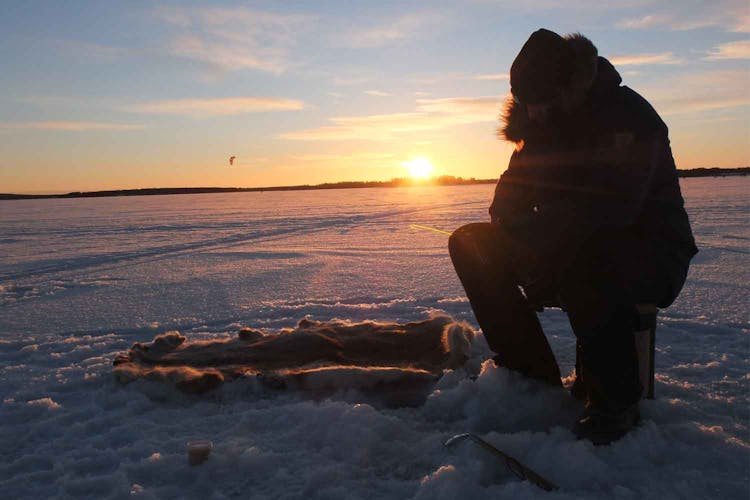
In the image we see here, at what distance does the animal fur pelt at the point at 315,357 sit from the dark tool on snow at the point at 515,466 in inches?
23.5

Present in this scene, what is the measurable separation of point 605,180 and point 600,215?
11 cm

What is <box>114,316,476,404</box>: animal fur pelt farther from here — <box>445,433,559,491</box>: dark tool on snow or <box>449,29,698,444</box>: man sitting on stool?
<box>449,29,698,444</box>: man sitting on stool

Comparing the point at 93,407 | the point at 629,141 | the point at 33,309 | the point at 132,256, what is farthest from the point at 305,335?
the point at 132,256

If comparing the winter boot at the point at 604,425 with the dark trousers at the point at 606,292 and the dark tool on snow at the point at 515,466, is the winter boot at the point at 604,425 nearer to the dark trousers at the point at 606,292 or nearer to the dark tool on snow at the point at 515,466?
the dark trousers at the point at 606,292

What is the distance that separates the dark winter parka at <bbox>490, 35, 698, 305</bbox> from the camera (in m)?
1.67

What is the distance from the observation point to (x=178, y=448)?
1818 millimetres

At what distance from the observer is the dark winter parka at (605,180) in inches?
65.6

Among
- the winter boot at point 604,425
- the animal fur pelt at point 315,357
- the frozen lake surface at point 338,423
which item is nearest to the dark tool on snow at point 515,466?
the frozen lake surface at point 338,423

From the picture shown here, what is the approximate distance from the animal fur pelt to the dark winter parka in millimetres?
890

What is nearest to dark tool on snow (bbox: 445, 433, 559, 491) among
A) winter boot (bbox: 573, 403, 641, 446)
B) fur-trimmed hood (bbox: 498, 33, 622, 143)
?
winter boot (bbox: 573, 403, 641, 446)

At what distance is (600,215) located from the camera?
169 centimetres

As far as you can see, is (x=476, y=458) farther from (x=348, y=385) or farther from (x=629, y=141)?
(x=629, y=141)

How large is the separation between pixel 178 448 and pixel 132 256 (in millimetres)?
5914

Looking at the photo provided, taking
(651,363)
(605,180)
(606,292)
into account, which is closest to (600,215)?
(605,180)
